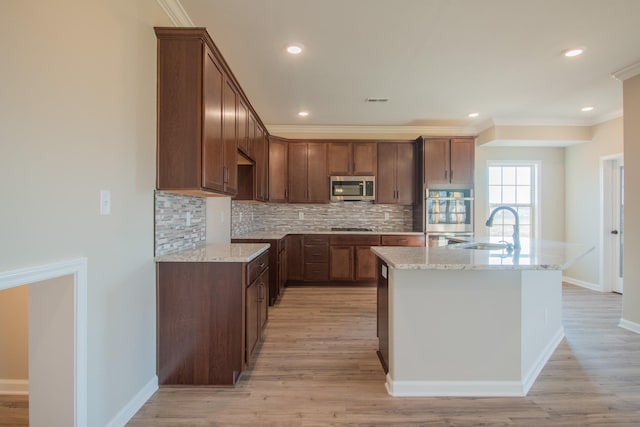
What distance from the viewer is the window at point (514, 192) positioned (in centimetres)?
A: 544

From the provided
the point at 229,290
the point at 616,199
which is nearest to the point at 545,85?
the point at 616,199

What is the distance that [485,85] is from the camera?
3.63 m

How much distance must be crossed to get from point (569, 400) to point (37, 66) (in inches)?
132

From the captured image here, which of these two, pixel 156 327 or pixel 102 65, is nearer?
pixel 102 65

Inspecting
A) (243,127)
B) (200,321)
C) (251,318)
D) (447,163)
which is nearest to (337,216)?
(447,163)

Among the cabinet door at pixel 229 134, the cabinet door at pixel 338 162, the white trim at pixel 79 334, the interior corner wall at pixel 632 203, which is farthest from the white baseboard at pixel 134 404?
the interior corner wall at pixel 632 203

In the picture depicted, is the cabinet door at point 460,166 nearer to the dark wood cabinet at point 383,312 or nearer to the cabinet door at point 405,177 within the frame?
the cabinet door at point 405,177

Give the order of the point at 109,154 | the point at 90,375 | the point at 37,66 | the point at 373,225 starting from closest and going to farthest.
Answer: the point at 37,66 → the point at 90,375 → the point at 109,154 → the point at 373,225

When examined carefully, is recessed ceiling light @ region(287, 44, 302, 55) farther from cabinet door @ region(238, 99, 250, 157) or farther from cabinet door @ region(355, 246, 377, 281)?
cabinet door @ region(355, 246, 377, 281)

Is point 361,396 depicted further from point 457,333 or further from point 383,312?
point 457,333

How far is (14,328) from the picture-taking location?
1.92 meters

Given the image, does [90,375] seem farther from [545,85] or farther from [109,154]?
[545,85]

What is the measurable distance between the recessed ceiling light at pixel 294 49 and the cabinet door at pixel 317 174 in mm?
2312

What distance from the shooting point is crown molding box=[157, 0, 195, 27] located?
7.01ft
